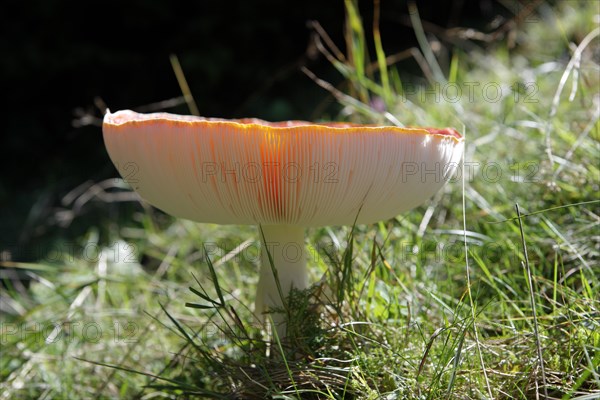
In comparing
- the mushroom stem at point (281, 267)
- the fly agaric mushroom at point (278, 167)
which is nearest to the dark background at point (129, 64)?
the mushroom stem at point (281, 267)

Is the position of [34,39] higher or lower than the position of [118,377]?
higher

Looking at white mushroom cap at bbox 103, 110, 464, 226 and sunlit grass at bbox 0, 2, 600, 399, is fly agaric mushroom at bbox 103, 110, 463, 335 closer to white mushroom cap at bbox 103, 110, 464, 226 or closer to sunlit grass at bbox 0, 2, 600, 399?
white mushroom cap at bbox 103, 110, 464, 226

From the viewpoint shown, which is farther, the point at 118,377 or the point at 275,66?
the point at 275,66

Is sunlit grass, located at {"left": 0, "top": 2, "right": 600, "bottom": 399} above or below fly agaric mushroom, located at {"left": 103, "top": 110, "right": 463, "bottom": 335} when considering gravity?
below

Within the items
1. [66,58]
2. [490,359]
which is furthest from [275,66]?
[490,359]

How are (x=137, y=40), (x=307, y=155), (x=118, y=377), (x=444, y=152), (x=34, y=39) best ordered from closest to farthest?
(x=307, y=155)
(x=444, y=152)
(x=118, y=377)
(x=34, y=39)
(x=137, y=40)

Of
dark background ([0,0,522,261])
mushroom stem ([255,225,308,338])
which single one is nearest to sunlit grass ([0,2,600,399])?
mushroom stem ([255,225,308,338])

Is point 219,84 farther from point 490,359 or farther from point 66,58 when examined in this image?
point 490,359
